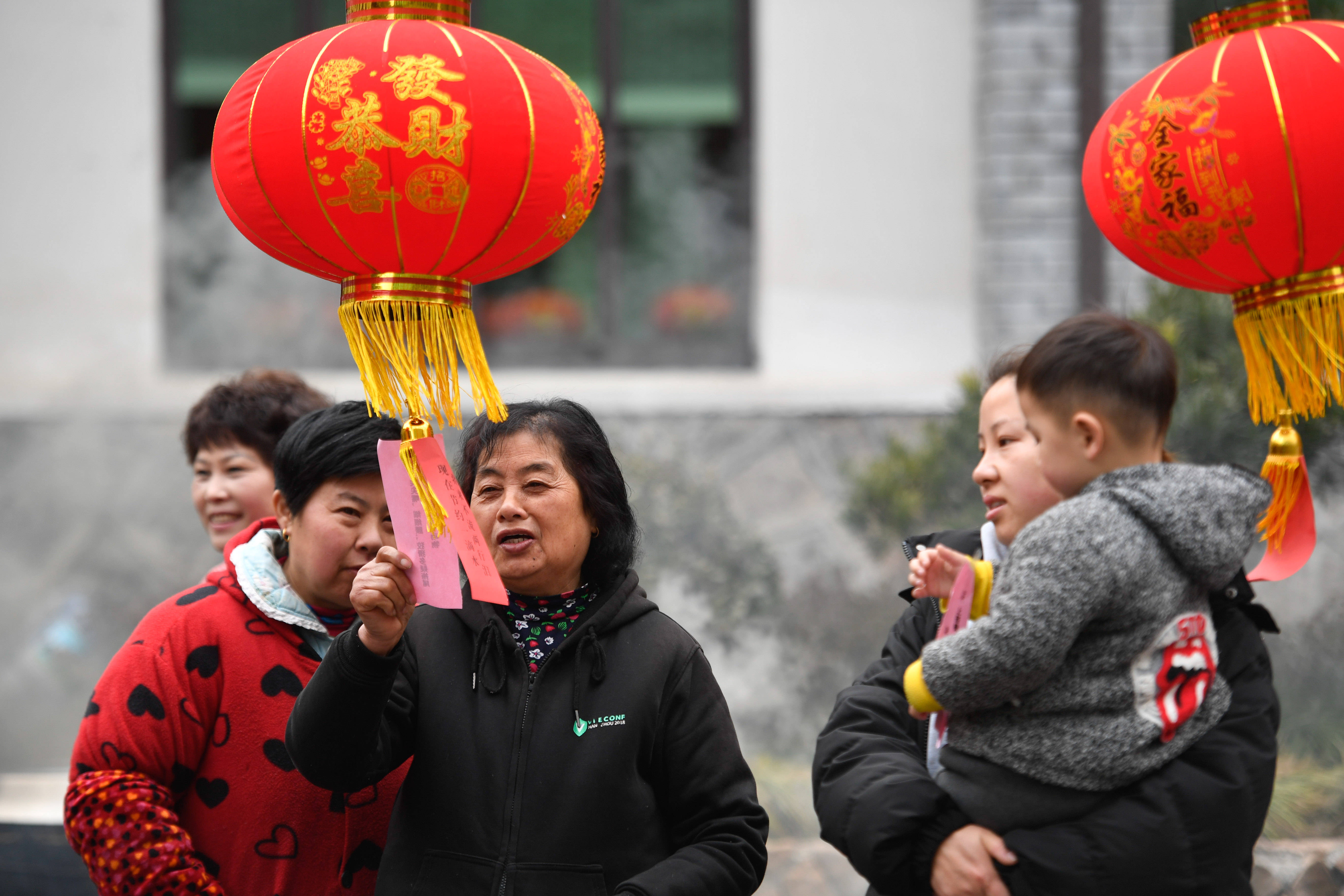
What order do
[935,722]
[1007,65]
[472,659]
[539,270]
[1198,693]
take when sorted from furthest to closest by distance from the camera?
[539,270] → [1007,65] → [472,659] → [935,722] → [1198,693]

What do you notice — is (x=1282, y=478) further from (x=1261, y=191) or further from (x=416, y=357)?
(x=416, y=357)

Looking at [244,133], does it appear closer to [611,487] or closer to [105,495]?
[611,487]

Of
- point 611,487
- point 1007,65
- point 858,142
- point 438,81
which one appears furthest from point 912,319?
point 438,81

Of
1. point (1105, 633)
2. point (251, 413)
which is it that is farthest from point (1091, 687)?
point (251, 413)

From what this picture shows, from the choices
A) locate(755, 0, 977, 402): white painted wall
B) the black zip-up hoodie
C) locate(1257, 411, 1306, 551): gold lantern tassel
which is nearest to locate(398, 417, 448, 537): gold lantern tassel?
the black zip-up hoodie

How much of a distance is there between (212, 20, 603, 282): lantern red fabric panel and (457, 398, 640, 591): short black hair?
0.29 m

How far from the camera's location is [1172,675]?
1606 millimetres

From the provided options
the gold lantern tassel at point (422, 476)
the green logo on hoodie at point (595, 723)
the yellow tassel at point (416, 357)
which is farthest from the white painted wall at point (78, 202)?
the green logo on hoodie at point (595, 723)

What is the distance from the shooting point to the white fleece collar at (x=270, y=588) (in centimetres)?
209

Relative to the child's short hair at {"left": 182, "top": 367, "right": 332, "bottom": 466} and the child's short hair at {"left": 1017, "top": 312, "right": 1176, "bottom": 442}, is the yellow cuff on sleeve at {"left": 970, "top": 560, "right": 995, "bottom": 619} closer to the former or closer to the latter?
the child's short hair at {"left": 1017, "top": 312, "right": 1176, "bottom": 442}

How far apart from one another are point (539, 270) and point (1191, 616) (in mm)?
4495

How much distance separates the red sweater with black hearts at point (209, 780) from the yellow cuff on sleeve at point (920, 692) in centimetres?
100

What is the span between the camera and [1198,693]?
1.62m

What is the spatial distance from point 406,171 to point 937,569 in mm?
989
